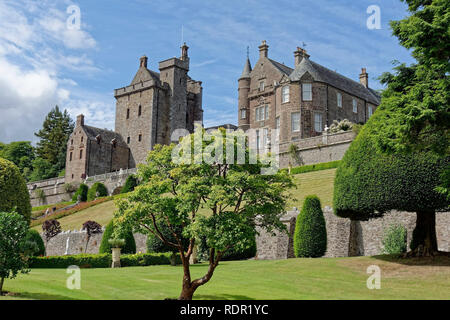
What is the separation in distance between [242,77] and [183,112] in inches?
576

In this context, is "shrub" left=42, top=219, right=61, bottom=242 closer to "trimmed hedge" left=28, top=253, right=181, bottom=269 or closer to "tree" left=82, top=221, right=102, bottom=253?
"tree" left=82, top=221, right=102, bottom=253

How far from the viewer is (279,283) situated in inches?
761

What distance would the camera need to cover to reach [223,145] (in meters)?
16.2

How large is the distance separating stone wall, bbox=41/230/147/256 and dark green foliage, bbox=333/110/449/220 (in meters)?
17.8

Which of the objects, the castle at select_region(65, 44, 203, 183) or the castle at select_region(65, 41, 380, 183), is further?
the castle at select_region(65, 44, 203, 183)

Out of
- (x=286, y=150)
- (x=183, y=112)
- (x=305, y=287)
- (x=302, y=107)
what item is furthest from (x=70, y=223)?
(x=305, y=287)

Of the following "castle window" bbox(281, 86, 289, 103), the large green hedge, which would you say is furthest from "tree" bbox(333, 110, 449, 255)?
"castle window" bbox(281, 86, 289, 103)

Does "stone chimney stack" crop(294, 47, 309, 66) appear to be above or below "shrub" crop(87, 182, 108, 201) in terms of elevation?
above

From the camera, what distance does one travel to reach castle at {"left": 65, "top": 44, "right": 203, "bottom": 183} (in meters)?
73.6

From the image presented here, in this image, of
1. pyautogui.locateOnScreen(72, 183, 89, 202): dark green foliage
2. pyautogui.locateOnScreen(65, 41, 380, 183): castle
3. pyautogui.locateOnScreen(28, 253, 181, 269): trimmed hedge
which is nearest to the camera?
pyautogui.locateOnScreen(28, 253, 181, 269): trimmed hedge

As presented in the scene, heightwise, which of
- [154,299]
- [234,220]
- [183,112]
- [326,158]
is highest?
[183,112]

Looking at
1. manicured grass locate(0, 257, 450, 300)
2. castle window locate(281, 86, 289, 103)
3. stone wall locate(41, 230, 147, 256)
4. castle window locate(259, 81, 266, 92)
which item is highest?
castle window locate(259, 81, 266, 92)

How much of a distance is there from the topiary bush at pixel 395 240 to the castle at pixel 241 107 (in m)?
21.1
